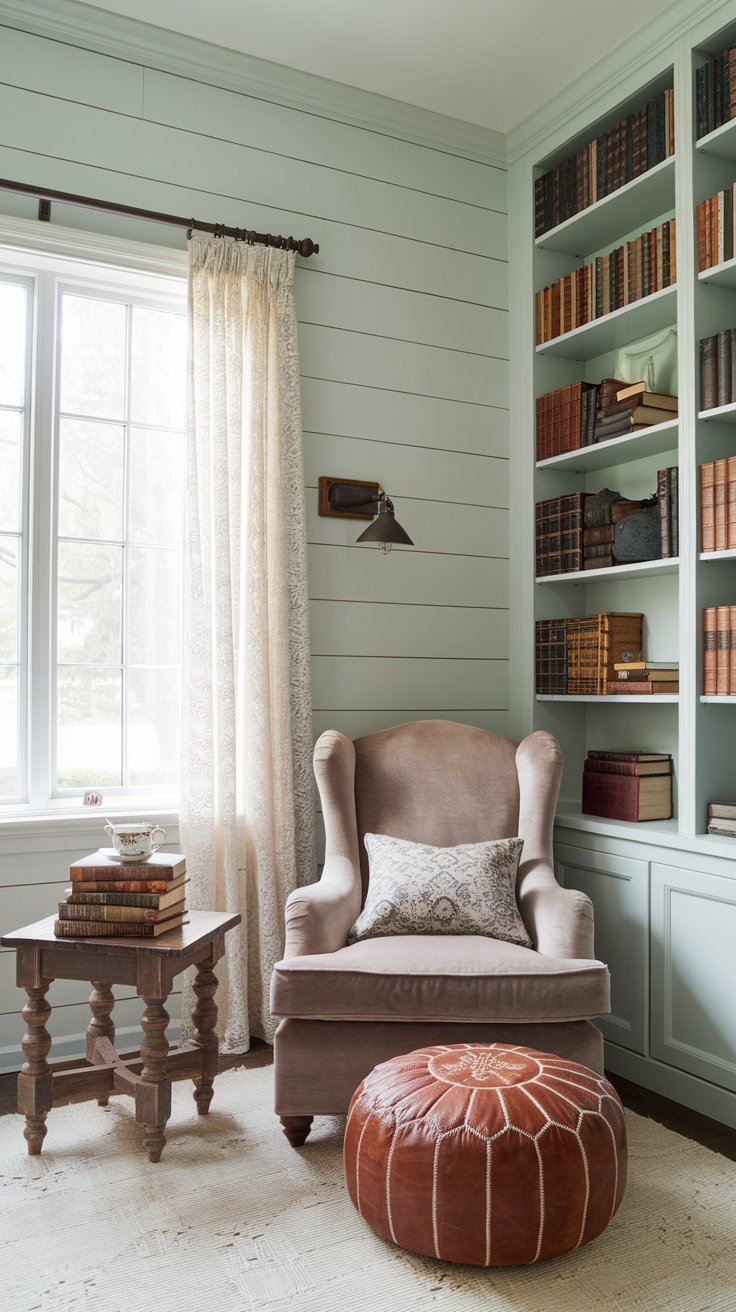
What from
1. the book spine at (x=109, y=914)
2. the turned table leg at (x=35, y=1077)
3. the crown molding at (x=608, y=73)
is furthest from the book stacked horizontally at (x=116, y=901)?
the crown molding at (x=608, y=73)

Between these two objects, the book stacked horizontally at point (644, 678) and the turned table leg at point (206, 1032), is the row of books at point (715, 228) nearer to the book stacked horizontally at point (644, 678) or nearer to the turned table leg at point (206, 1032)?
the book stacked horizontally at point (644, 678)

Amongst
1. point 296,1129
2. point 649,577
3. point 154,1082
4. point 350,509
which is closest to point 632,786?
point 649,577

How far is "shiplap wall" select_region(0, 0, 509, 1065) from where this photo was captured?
2783 millimetres

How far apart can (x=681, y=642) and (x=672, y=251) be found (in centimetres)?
117

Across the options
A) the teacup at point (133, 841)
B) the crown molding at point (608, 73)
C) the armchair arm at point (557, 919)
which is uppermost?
the crown molding at point (608, 73)

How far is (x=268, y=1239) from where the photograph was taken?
73.9 inches

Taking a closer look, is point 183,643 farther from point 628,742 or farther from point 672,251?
point 672,251

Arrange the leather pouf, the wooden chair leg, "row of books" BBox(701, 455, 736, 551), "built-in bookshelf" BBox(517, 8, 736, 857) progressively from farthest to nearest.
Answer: "built-in bookshelf" BBox(517, 8, 736, 857) → "row of books" BBox(701, 455, 736, 551) → the wooden chair leg → the leather pouf

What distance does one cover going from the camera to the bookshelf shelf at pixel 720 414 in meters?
2.54

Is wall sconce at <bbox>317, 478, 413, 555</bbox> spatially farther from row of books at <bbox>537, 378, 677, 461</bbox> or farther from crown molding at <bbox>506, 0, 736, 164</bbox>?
crown molding at <bbox>506, 0, 736, 164</bbox>

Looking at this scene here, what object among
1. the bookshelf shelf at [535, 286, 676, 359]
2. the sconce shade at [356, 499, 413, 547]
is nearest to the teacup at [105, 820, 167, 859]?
the sconce shade at [356, 499, 413, 547]

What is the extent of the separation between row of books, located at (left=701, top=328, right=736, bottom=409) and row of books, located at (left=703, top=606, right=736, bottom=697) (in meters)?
0.58

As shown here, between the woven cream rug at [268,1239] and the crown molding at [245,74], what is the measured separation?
9.99 feet

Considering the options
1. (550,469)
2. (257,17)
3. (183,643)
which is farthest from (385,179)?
(183,643)
